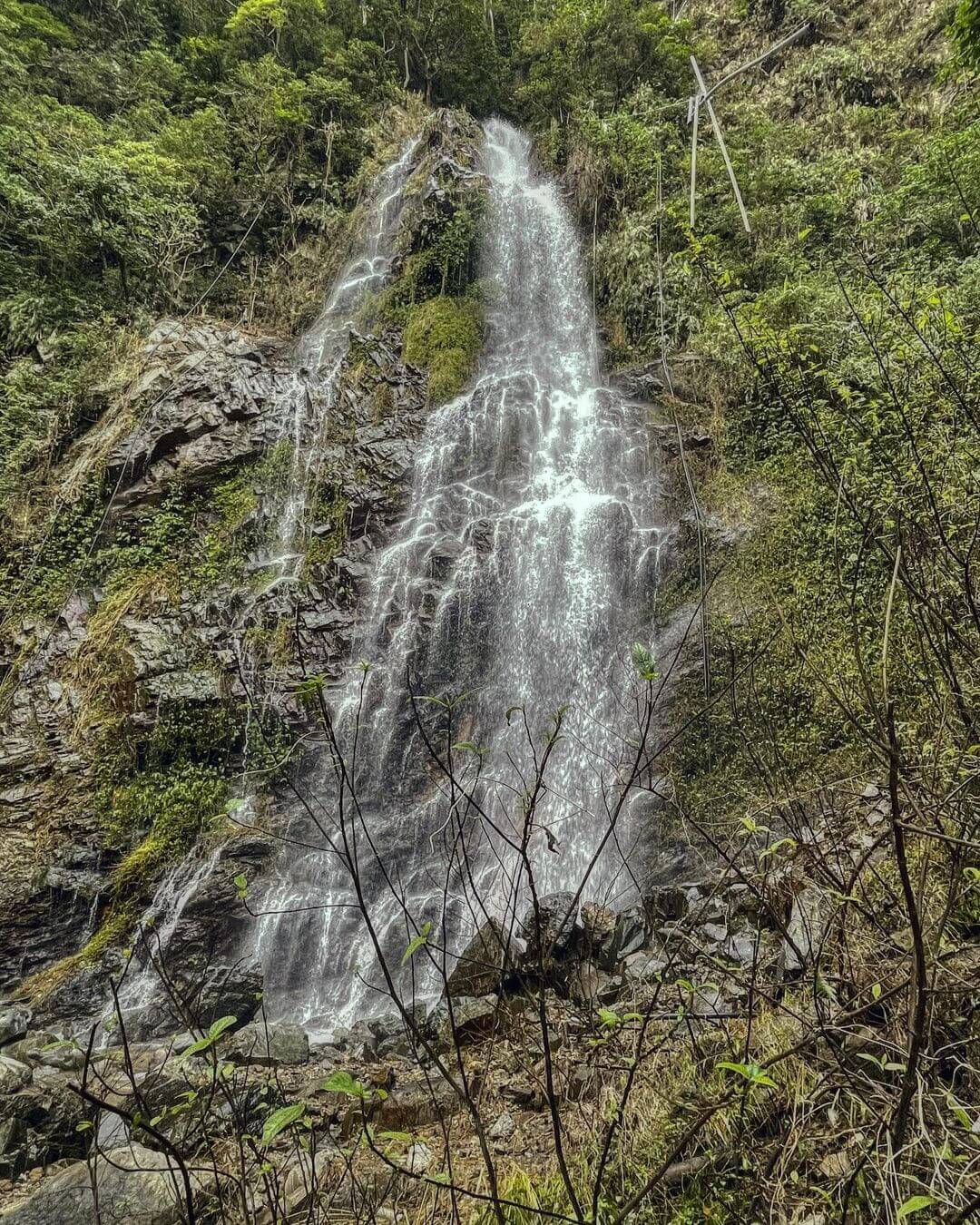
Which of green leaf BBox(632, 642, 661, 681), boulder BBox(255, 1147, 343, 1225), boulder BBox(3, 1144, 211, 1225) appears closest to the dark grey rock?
boulder BBox(3, 1144, 211, 1225)

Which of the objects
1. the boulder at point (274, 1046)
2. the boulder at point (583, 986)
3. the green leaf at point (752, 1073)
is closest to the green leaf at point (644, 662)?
the green leaf at point (752, 1073)

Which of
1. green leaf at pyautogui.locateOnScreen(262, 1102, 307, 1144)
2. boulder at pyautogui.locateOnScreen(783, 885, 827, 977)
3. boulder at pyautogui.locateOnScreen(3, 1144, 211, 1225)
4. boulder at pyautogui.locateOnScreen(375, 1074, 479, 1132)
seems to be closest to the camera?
green leaf at pyautogui.locateOnScreen(262, 1102, 307, 1144)

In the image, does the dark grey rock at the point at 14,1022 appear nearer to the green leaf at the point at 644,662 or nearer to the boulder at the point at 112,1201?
the boulder at the point at 112,1201

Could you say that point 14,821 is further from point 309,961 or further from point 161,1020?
point 309,961

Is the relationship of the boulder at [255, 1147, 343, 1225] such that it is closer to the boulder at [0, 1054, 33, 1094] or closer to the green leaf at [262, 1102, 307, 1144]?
the green leaf at [262, 1102, 307, 1144]

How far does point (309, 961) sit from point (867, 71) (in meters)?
17.4

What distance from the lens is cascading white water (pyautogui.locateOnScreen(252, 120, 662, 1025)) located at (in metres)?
6.50

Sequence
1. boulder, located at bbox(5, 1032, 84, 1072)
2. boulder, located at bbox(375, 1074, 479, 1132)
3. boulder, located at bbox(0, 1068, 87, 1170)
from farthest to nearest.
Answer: boulder, located at bbox(5, 1032, 84, 1072)
boulder, located at bbox(0, 1068, 87, 1170)
boulder, located at bbox(375, 1074, 479, 1132)

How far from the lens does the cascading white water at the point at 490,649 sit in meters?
6.50

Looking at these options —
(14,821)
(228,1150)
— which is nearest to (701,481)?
(228,1150)

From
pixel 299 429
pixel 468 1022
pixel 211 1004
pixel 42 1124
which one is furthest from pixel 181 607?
pixel 468 1022

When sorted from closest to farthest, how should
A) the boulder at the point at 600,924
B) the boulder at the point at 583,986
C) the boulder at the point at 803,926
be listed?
the boulder at the point at 803,926
the boulder at the point at 583,986
the boulder at the point at 600,924

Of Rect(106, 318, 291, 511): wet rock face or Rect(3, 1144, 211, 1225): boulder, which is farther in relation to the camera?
Rect(106, 318, 291, 511): wet rock face

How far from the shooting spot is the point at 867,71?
1126 centimetres
